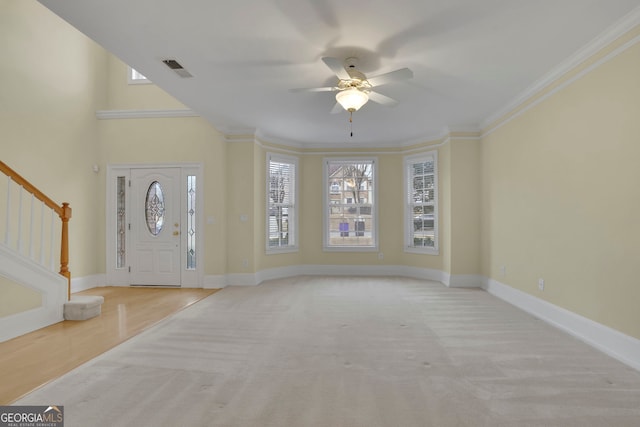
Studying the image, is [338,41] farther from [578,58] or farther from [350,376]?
[350,376]

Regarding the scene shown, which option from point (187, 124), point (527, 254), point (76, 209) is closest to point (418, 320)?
point (527, 254)

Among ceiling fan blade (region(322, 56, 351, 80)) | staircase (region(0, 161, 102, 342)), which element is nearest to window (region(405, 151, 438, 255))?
ceiling fan blade (region(322, 56, 351, 80))

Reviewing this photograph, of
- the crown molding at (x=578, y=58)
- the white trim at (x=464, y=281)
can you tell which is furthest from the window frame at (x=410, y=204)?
the crown molding at (x=578, y=58)

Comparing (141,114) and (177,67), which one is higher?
(141,114)

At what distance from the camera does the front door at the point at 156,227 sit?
5844 millimetres

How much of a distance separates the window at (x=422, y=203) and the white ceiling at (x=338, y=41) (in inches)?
77.0

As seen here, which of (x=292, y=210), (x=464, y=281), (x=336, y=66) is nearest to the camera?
(x=336, y=66)

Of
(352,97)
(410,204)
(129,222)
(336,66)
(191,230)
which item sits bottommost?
(191,230)

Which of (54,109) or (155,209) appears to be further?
(155,209)

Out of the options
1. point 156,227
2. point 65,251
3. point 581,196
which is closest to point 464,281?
point 581,196

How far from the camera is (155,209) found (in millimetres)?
5895

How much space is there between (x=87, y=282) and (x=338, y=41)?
5545 millimetres

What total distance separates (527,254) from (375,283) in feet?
8.21

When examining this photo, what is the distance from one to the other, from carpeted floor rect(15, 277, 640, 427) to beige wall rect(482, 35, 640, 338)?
0.51m
